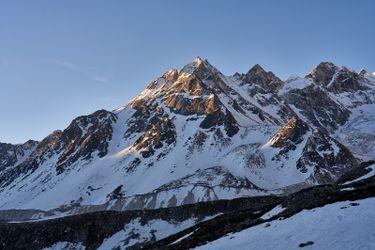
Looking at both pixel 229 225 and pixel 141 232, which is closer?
pixel 229 225

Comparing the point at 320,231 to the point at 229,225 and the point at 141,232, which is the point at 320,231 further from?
the point at 141,232

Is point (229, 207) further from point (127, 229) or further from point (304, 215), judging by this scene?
point (304, 215)

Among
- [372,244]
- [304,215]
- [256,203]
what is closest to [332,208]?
[304,215]

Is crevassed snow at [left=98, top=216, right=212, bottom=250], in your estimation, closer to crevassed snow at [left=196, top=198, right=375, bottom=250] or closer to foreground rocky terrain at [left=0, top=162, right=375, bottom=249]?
foreground rocky terrain at [left=0, top=162, right=375, bottom=249]

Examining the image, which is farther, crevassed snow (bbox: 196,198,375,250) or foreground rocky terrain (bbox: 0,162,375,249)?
foreground rocky terrain (bbox: 0,162,375,249)

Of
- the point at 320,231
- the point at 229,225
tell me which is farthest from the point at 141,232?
the point at 320,231

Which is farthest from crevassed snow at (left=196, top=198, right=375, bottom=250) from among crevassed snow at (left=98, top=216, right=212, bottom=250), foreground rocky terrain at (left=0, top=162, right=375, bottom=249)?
crevassed snow at (left=98, top=216, right=212, bottom=250)

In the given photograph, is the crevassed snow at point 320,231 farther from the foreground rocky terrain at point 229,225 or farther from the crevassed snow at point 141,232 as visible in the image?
the crevassed snow at point 141,232

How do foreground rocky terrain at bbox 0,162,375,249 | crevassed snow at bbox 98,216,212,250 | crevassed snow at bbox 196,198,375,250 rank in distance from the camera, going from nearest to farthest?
1. crevassed snow at bbox 196,198,375,250
2. foreground rocky terrain at bbox 0,162,375,249
3. crevassed snow at bbox 98,216,212,250

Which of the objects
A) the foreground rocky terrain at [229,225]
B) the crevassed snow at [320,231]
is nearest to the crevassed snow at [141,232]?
the foreground rocky terrain at [229,225]

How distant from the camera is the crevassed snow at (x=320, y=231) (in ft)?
117

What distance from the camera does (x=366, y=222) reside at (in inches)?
1496

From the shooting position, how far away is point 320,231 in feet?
131

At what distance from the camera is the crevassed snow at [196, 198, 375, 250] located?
35719 mm
